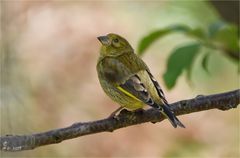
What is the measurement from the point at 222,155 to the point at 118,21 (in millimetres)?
1998

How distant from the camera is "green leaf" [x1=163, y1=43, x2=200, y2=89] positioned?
4.03m

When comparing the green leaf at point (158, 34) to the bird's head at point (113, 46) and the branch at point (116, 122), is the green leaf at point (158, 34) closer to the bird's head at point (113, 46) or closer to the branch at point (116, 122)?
the bird's head at point (113, 46)

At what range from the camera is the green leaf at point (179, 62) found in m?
4.03

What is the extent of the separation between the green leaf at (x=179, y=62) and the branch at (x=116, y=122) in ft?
1.62

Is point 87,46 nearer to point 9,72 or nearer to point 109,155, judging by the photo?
point 109,155

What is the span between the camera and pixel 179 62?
13.3 feet

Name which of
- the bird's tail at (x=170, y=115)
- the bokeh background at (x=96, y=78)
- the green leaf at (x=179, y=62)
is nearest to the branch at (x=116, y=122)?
the bird's tail at (x=170, y=115)

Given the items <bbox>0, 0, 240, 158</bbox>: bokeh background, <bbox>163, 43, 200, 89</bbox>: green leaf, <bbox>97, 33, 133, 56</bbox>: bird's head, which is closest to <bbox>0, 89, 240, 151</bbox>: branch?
<bbox>163, 43, 200, 89</bbox>: green leaf

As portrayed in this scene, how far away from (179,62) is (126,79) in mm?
303

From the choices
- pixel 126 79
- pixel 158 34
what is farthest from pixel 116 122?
pixel 158 34

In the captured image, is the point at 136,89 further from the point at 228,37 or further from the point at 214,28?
the point at 228,37

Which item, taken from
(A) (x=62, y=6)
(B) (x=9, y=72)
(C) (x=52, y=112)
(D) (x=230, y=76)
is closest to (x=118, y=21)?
(A) (x=62, y=6)

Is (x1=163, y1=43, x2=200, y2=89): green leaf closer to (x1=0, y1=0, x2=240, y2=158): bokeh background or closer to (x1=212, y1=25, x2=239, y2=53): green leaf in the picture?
(x1=212, y1=25, x2=239, y2=53): green leaf

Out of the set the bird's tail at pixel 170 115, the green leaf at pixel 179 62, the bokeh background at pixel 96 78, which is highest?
the green leaf at pixel 179 62
